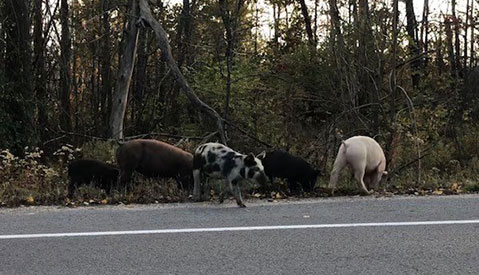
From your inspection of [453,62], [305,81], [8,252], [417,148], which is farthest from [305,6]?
[8,252]

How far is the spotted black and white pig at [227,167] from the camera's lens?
9.38 metres

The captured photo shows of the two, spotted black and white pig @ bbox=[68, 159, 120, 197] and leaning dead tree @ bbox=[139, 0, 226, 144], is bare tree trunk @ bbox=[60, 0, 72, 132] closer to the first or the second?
leaning dead tree @ bbox=[139, 0, 226, 144]

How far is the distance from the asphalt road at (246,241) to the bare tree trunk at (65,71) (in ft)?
42.6

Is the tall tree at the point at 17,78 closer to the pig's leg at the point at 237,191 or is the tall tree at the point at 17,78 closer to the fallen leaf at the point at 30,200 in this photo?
the fallen leaf at the point at 30,200

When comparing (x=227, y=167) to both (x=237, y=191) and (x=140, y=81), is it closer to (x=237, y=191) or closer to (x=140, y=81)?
(x=237, y=191)

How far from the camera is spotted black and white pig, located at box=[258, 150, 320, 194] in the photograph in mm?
10656

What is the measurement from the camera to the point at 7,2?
17828 mm

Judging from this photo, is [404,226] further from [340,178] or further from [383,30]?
[383,30]

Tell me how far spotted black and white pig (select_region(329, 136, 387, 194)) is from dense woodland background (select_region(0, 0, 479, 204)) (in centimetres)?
47

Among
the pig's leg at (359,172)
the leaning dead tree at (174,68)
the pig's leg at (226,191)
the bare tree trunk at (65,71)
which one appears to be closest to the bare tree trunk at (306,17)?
the bare tree trunk at (65,71)

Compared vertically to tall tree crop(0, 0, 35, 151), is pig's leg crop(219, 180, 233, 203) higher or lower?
lower

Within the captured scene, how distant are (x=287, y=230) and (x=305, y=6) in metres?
20.9

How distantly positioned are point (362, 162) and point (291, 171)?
1216 millimetres

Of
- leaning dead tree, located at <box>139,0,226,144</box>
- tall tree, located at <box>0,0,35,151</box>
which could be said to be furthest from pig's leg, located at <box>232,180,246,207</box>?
tall tree, located at <box>0,0,35,151</box>
